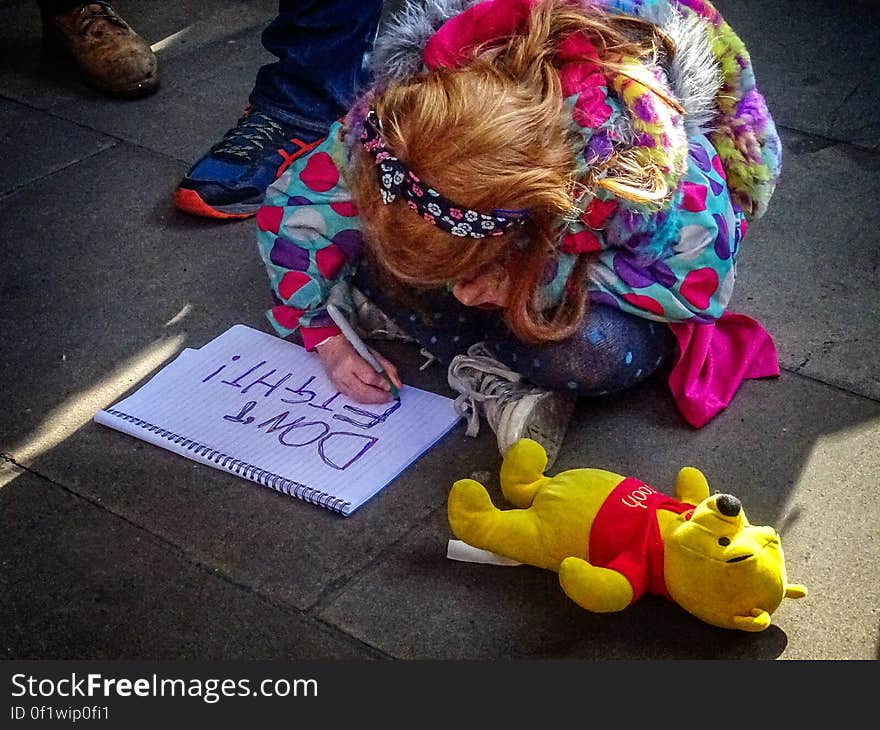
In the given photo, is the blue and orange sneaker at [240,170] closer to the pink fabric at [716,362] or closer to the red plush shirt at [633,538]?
the pink fabric at [716,362]

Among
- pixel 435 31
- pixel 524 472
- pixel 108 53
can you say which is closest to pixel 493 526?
pixel 524 472

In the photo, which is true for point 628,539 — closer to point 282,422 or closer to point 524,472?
point 524,472

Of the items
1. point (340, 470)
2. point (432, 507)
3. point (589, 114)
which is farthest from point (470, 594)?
point (589, 114)

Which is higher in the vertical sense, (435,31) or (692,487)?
(435,31)

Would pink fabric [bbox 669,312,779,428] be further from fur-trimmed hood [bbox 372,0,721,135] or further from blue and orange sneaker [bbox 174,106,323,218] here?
blue and orange sneaker [bbox 174,106,323,218]

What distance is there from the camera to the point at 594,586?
4.17 feet

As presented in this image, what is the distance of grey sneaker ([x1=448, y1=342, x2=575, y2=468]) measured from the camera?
1.58 meters

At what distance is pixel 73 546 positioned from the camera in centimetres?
151

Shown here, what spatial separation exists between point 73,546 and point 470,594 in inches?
20.7

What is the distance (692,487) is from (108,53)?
1852mm

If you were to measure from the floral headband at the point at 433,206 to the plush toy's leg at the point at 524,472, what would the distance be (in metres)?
0.28

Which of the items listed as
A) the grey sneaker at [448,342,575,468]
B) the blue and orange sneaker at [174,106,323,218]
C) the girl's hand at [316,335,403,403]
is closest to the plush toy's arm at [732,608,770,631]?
the grey sneaker at [448,342,575,468]

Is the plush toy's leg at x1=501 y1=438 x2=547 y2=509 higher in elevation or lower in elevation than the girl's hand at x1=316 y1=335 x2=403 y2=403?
higher

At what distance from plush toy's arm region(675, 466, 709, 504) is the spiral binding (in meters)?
0.43
